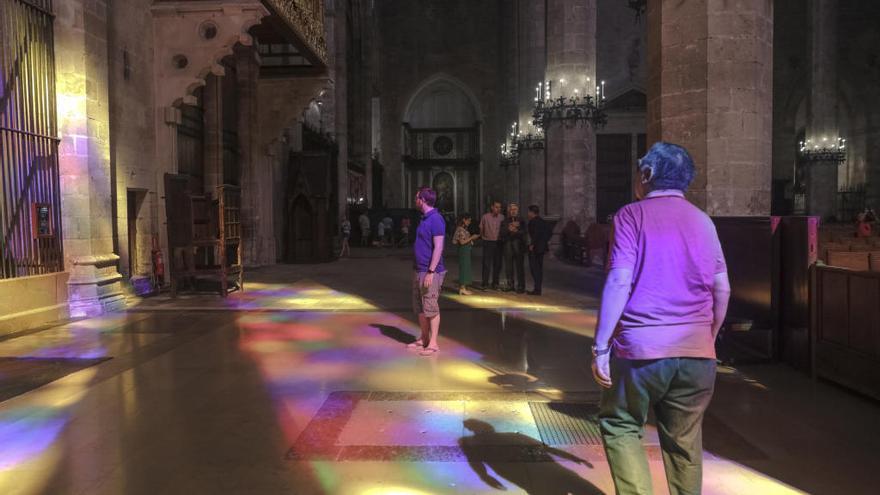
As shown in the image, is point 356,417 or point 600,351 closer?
point 600,351

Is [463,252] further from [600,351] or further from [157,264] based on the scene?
[600,351]

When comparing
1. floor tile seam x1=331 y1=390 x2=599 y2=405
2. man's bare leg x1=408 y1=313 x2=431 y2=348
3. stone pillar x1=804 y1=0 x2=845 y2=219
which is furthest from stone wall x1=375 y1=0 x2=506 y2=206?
floor tile seam x1=331 y1=390 x2=599 y2=405

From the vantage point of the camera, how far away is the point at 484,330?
786 cm

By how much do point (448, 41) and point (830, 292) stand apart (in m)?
36.3

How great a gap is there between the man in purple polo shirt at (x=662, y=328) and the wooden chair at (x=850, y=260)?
193 inches

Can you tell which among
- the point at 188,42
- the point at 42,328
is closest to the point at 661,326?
the point at 42,328

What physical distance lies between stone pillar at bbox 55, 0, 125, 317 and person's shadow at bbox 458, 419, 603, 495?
24.0 ft

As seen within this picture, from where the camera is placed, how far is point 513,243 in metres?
11.7

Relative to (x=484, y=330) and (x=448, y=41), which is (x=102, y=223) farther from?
(x=448, y=41)

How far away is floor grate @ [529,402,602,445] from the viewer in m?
4.02

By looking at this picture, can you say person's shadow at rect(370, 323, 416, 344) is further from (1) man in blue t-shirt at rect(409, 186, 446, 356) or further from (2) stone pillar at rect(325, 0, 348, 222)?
(2) stone pillar at rect(325, 0, 348, 222)

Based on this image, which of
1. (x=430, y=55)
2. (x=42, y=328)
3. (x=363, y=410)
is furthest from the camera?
(x=430, y=55)

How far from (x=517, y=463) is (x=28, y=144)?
831 cm

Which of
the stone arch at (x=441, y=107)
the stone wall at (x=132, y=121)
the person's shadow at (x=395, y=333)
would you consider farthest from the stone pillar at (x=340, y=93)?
the person's shadow at (x=395, y=333)
